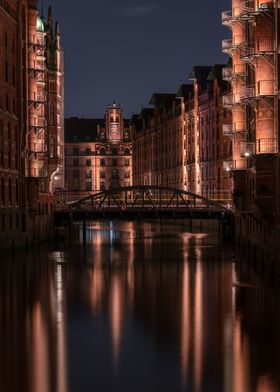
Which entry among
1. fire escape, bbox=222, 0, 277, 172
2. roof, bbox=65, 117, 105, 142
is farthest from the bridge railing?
roof, bbox=65, 117, 105, 142

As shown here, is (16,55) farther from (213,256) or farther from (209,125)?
(209,125)

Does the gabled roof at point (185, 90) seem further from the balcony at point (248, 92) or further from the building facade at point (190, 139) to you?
the balcony at point (248, 92)

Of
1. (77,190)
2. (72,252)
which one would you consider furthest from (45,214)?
(77,190)

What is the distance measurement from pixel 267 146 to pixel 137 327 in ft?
58.2

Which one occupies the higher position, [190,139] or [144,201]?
[190,139]

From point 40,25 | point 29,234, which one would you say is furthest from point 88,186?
point 29,234

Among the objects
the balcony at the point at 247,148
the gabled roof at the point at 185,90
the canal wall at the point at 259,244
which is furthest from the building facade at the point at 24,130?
the gabled roof at the point at 185,90

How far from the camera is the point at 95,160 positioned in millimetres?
160250

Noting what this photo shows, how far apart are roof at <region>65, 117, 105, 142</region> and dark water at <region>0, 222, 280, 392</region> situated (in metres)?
105

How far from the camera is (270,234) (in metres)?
45.6

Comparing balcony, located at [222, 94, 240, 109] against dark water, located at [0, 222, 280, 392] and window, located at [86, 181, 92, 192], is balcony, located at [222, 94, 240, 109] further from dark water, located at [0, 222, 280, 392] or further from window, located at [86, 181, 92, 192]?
window, located at [86, 181, 92, 192]

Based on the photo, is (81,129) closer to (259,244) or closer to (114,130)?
(114,130)

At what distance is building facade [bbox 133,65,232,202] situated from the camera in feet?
299

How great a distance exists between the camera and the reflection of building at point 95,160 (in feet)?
521
